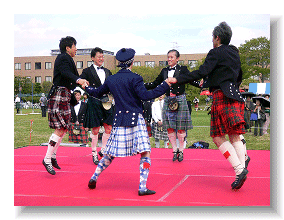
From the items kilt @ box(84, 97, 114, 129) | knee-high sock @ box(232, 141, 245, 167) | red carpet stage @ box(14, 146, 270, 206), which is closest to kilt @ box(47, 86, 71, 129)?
red carpet stage @ box(14, 146, 270, 206)

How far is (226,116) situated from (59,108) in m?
2.56

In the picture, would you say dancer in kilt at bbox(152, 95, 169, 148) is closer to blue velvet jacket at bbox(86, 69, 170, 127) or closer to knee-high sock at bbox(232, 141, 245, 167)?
knee-high sock at bbox(232, 141, 245, 167)

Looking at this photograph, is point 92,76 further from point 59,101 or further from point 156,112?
point 156,112

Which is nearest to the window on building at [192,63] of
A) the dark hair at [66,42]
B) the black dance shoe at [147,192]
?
the dark hair at [66,42]

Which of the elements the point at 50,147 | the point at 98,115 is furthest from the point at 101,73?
the point at 50,147

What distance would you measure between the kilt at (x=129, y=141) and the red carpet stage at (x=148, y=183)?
0.53 m

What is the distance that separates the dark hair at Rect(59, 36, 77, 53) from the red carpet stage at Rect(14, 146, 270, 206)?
6.56 ft

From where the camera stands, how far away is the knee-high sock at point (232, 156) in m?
4.55

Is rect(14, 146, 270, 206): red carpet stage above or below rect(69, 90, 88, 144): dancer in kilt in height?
below

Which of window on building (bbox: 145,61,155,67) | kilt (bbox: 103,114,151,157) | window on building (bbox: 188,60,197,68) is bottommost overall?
kilt (bbox: 103,114,151,157)

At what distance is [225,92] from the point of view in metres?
4.51

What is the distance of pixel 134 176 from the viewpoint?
5.56 m

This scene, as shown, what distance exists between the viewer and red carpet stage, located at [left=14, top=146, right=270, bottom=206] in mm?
4238

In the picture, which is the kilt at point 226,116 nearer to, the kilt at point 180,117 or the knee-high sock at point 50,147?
the kilt at point 180,117
